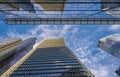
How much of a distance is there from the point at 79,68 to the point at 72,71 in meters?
4.57

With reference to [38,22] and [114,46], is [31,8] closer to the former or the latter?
[38,22]

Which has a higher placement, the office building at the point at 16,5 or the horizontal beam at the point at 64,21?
the office building at the point at 16,5

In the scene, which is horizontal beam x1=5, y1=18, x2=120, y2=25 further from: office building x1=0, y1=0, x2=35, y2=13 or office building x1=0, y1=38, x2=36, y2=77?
office building x1=0, y1=38, x2=36, y2=77

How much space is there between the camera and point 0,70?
92.4 meters

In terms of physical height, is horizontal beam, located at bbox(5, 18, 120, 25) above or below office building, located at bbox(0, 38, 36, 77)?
above

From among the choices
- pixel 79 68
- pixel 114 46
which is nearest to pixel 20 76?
pixel 79 68

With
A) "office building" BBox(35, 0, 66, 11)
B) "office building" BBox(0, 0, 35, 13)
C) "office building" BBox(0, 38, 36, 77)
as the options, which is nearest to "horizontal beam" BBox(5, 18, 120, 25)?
"office building" BBox(0, 0, 35, 13)

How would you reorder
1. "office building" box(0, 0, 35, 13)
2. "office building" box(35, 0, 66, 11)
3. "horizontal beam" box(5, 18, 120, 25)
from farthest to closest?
"horizontal beam" box(5, 18, 120, 25) < "office building" box(0, 0, 35, 13) < "office building" box(35, 0, 66, 11)

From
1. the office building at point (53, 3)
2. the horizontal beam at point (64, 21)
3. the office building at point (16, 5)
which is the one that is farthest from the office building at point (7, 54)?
the office building at point (53, 3)

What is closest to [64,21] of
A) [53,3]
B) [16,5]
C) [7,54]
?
[16,5]

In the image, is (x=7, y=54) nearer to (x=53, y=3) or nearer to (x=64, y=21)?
(x=64, y=21)

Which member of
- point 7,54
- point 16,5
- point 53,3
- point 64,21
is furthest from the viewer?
point 7,54

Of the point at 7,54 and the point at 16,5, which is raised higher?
the point at 16,5

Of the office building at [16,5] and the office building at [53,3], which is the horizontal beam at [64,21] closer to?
the office building at [16,5]
